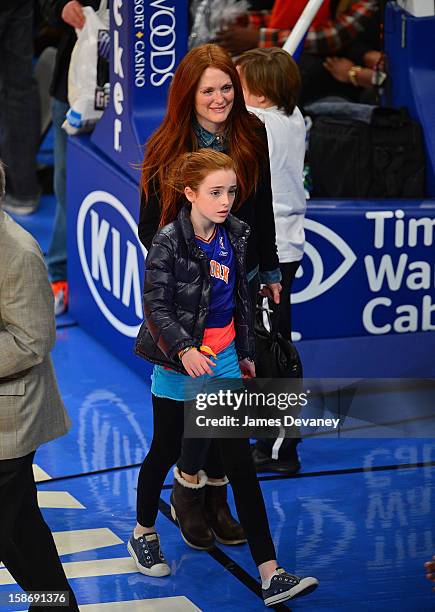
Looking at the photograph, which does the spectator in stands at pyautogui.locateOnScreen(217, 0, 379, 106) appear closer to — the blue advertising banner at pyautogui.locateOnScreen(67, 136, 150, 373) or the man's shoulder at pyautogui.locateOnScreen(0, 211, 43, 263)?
the blue advertising banner at pyautogui.locateOnScreen(67, 136, 150, 373)

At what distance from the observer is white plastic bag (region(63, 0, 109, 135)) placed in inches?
239

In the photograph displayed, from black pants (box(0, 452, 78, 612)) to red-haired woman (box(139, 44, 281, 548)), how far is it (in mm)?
868

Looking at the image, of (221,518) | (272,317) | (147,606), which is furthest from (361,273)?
(147,606)

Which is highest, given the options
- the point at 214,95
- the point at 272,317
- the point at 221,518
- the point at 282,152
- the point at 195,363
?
the point at 214,95

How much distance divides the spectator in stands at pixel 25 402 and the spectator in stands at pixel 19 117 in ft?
17.7

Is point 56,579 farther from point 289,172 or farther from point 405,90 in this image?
point 405,90

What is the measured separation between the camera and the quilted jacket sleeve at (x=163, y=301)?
11.9 feet

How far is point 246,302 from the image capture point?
3.82 m

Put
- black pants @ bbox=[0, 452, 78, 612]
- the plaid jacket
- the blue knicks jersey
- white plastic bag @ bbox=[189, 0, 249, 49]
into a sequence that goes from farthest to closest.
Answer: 1. white plastic bag @ bbox=[189, 0, 249, 49]
2. the plaid jacket
3. the blue knicks jersey
4. black pants @ bbox=[0, 452, 78, 612]

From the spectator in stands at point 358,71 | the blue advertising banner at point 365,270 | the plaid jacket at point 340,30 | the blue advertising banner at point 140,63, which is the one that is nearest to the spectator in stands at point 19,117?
the plaid jacket at point 340,30

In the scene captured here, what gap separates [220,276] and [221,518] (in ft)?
3.32

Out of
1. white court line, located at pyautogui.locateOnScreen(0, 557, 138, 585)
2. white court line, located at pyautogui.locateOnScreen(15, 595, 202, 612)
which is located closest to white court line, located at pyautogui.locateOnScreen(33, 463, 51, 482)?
white court line, located at pyautogui.locateOnScreen(0, 557, 138, 585)

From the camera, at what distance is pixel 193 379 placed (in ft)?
12.5

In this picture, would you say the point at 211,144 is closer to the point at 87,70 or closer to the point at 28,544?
the point at 28,544
